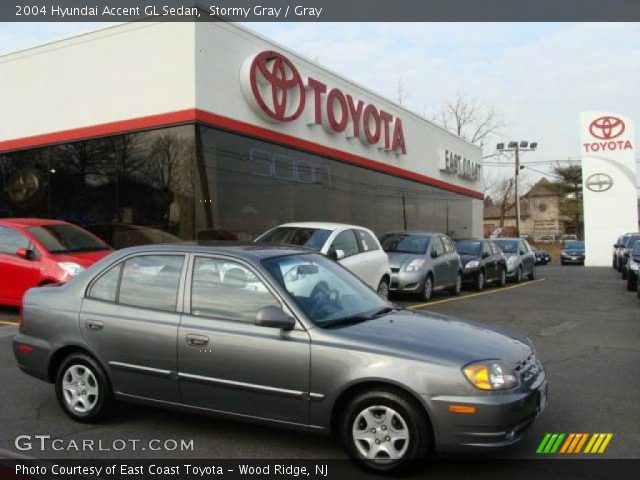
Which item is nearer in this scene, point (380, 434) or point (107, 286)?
point (380, 434)

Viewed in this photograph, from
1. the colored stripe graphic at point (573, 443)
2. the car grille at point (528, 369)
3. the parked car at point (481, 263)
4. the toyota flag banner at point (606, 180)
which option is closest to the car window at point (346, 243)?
the parked car at point (481, 263)

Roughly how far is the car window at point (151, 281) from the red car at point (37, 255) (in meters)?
5.02

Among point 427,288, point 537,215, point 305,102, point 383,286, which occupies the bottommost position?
point 427,288

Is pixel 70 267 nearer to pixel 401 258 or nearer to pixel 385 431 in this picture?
pixel 401 258

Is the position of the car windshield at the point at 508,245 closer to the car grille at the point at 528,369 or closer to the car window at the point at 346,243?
the car window at the point at 346,243

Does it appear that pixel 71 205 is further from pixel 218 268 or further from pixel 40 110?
pixel 218 268

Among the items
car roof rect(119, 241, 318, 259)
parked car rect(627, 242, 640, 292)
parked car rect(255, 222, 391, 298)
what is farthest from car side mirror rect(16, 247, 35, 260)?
parked car rect(627, 242, 640, 292)

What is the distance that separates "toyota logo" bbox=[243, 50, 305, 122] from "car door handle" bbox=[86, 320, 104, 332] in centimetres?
1027

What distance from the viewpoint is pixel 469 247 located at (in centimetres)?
1814

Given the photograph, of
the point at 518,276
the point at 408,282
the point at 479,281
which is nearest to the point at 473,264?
the point at 479,281

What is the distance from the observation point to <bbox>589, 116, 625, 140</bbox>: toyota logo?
3453 cm

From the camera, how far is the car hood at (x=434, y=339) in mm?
3980

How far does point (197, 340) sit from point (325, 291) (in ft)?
3.36

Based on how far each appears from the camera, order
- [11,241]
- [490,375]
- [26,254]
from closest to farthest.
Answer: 1. [490,375]
2. [26,254]
3. [11,241]
